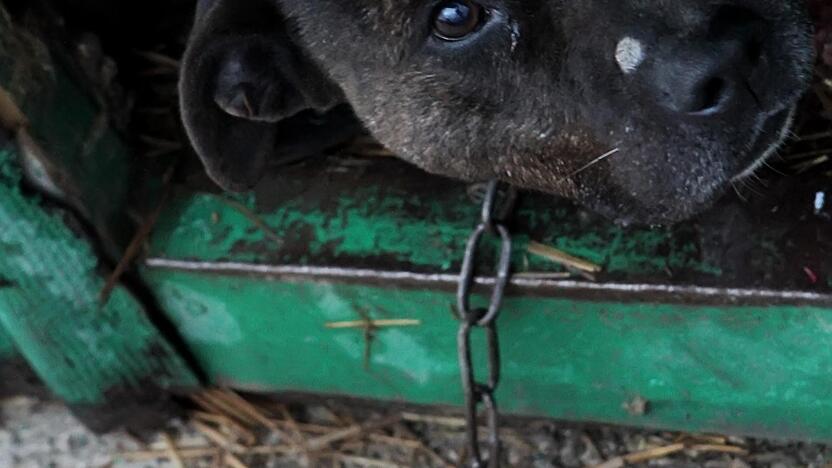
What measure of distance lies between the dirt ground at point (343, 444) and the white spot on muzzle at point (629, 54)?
4.05 ft

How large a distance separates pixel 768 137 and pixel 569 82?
0.32 metres

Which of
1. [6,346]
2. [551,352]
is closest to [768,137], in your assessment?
[551,352]

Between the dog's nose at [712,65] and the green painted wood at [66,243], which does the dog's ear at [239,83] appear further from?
the dog's nose at [712,65]

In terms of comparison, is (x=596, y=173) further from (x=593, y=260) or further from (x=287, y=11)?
(x=287, y=11)

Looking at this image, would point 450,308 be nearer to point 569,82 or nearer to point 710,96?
point 569,82

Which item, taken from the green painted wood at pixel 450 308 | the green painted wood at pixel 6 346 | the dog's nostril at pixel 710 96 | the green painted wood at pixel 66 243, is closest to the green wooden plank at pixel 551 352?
the green painted wood at pixel 450 308

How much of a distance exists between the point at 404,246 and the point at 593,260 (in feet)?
1.31

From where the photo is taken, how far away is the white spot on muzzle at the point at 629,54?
67.5 inches

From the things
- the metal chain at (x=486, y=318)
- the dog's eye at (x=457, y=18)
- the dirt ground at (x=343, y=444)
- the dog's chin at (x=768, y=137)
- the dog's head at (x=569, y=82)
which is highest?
the dog's eye at (x=457, y=18)

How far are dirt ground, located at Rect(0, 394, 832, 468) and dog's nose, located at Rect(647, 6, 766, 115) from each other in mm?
1209

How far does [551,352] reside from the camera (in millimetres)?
2561

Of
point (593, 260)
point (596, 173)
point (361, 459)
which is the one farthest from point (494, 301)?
point (361, 459)

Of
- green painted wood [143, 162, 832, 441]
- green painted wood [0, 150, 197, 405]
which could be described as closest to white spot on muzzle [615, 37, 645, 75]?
green painted wood [143, 162, 832, 441]

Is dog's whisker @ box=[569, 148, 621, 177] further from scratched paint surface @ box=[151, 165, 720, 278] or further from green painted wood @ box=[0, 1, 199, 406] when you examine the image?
→ green painted wood @ box=[0, 1, 199, 406]
